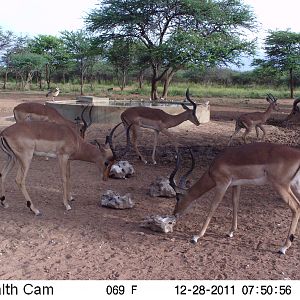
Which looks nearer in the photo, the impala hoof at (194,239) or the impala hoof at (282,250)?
A: the impala hoof at (282,250)

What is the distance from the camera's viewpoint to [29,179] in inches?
302

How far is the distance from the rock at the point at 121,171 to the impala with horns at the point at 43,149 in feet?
3.55

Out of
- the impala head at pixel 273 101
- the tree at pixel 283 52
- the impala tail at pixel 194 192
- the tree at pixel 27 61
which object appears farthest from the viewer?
the tree at pixel 27 61

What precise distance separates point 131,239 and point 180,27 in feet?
66.6

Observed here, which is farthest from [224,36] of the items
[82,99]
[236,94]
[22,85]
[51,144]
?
[22,85]

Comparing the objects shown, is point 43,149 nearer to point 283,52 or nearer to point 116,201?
point 116,201

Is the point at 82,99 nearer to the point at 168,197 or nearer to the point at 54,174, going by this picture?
the point at 54,174

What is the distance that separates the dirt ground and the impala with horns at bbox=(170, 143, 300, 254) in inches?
11.0

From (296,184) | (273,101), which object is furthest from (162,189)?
(273,101)

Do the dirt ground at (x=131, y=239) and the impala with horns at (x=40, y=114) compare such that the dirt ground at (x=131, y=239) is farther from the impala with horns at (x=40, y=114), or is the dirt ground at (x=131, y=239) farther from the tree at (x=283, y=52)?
the tree at (x=283, y=52)

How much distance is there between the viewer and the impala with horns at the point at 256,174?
474 centimetres

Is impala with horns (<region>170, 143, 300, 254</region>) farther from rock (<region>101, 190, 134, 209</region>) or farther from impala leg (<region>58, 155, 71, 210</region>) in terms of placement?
impala leg (<region>58, 155, 71, 210</region>)

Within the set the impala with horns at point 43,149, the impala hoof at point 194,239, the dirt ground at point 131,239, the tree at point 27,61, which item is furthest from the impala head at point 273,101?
the tree at point 27,61

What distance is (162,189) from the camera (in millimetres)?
6723
